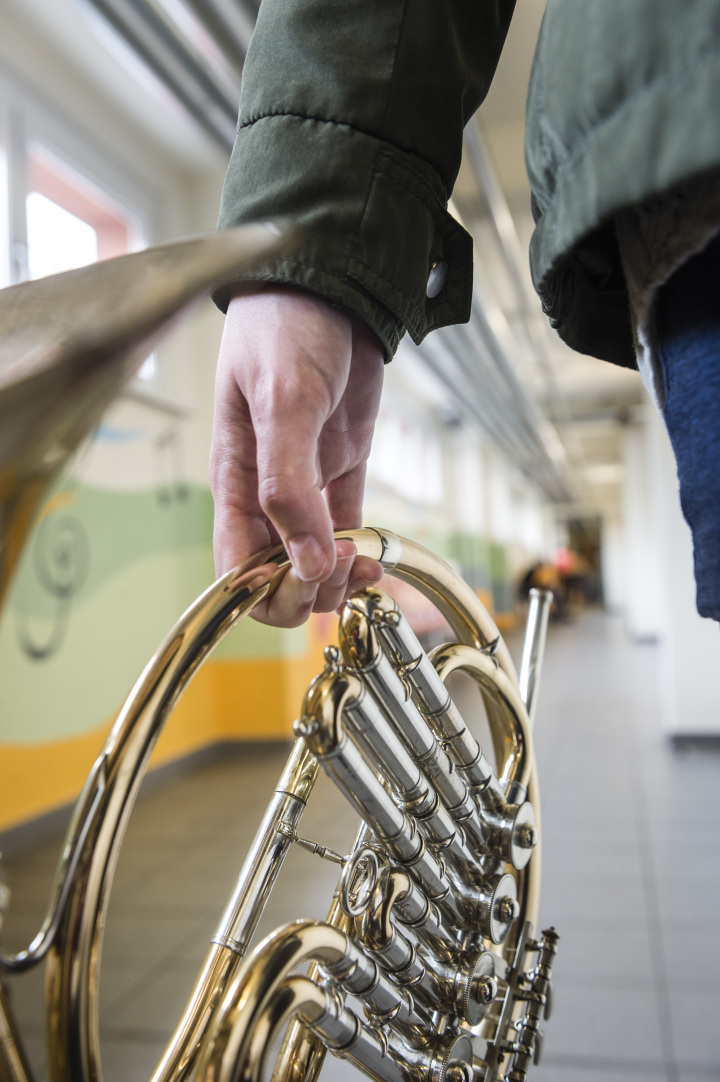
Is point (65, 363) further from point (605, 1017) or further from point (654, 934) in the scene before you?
point (654, 934)

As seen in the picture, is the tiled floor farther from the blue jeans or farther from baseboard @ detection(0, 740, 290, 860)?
the blue jeans

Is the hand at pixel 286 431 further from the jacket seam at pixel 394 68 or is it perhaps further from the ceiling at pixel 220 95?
the ceiling at pixel 220 95

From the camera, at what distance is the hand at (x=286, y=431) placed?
0.41 meters

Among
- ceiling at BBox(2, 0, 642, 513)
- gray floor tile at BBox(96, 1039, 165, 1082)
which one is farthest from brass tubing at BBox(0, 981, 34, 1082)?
ceiling at BBox(2, 0, 642, 513)

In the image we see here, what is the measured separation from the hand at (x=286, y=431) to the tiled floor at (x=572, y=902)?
0.47 ft

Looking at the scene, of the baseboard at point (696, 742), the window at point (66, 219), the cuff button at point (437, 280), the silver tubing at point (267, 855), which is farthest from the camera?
the baseboard at point (696, 742)

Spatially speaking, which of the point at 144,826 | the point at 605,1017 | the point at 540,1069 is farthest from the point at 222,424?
the point at 144,826

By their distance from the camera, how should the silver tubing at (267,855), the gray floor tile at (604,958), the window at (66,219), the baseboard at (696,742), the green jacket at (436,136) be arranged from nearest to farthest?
the green jacket at (436,136)
the silver tubing at (267,855)
the gray floor tile at (604,958)
the window at (66,219)
the baseboard at (696,742)

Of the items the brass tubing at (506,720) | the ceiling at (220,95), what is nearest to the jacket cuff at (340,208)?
the brass tubing at (506,720)

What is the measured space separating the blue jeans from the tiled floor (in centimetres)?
26

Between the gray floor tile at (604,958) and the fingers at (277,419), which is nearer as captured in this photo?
the fingers at (277,419)

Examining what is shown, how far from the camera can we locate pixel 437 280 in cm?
57

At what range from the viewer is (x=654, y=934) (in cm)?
194

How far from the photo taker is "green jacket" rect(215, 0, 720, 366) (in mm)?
343
